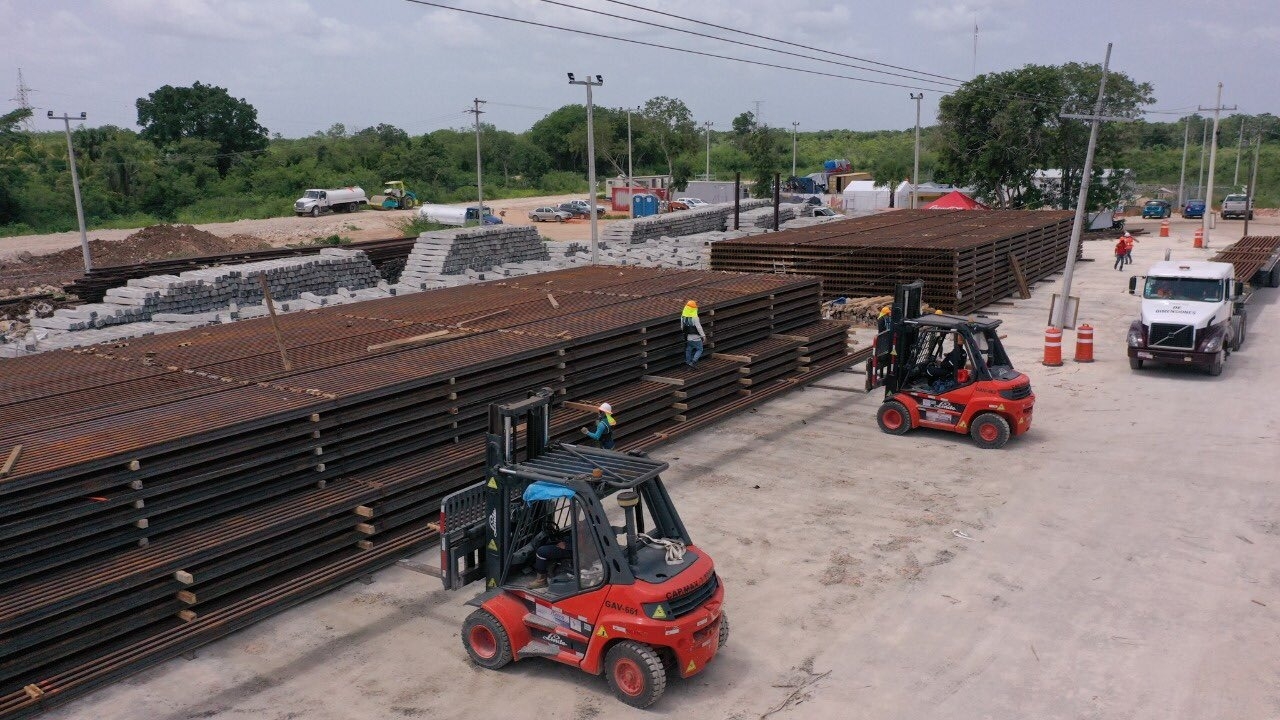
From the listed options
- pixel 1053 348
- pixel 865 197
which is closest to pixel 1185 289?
pixel 1053 348

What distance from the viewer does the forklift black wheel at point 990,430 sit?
46.9ft

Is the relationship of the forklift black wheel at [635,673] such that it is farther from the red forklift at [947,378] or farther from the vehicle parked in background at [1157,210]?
the vehicle parked in background at [1157,210]

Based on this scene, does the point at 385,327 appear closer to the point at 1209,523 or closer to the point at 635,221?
the point at 1209,523

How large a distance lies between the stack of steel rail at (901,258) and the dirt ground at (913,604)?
31.6 ft

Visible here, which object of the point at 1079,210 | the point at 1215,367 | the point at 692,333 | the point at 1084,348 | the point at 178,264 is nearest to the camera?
the point at 692,333

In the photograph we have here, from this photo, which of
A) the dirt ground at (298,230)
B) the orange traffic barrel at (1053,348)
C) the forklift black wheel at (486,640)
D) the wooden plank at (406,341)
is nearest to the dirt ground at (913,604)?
the forklift black wheel at (486,640)

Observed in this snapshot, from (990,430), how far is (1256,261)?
21.7 metres

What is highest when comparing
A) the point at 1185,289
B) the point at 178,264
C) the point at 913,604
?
the point at 178,264

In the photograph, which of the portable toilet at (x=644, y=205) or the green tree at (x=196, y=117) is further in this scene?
the green tree at (x=196, y=117)

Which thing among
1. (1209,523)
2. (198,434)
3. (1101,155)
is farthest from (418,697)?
(1101,155)

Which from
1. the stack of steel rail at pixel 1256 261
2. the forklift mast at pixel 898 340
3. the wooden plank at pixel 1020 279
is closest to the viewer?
the forklift mast at pixel 898 340

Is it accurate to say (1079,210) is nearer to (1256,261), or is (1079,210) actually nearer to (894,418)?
(894,418)

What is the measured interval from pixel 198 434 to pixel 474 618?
3305 millimetres

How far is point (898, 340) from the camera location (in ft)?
49.7
